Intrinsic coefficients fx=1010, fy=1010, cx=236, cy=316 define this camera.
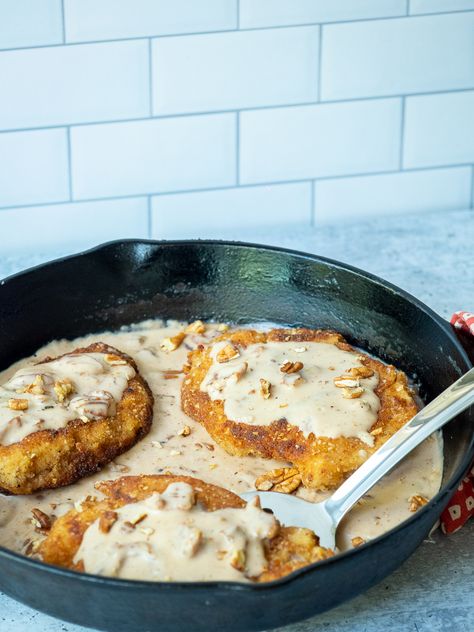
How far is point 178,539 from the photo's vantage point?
1268 mm

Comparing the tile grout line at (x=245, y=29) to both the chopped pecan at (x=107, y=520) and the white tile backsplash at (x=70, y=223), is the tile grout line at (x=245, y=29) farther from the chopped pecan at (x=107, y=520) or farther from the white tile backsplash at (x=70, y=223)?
the chopped pecan at (x=107, y=520)

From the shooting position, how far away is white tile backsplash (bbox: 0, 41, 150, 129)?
7.25 ft

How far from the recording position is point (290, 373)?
5.56 feet

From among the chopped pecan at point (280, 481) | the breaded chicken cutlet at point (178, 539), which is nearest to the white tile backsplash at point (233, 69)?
the chopped pecan at point (280, 481)

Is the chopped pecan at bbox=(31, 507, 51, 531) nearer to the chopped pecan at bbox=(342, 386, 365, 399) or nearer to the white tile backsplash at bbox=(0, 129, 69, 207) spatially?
the chopped pecan at bbox=(342, 386, 365, 399)

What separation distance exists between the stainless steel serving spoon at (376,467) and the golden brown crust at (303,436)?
0.07 meters

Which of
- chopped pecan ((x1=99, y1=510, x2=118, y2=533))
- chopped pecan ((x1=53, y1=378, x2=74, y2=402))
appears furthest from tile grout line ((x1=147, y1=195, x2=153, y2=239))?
chopped pecan ((x1=99, y1=510, x2=118, y2=533))

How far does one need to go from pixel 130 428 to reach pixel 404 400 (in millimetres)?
450

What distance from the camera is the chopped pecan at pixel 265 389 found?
1649mm

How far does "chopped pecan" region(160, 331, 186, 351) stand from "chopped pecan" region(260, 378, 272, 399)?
0.29m

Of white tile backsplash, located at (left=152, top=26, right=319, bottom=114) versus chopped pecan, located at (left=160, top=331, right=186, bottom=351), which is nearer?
chopped pecan, located at (left=160, top=331, right=186, bottom=351)

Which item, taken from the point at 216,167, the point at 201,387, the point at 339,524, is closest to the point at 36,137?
the point at 216,167

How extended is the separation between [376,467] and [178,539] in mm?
329

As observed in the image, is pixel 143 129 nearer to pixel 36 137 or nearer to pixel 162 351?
pixel 36 137
